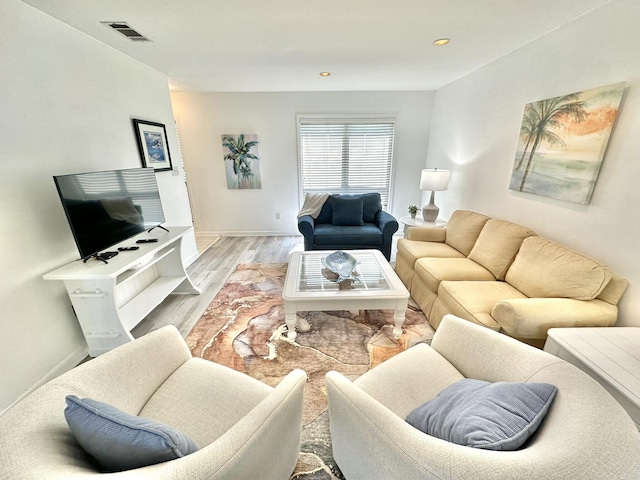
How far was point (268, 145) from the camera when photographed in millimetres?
4398

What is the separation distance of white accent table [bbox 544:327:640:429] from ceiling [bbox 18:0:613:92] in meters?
1.98

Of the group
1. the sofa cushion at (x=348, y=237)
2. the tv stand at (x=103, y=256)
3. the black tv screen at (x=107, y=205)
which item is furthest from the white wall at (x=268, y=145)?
the tv stand at (x=103, y=256)

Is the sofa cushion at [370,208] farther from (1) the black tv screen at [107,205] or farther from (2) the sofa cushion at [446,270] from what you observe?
(1) the black tv screen at [107,205]

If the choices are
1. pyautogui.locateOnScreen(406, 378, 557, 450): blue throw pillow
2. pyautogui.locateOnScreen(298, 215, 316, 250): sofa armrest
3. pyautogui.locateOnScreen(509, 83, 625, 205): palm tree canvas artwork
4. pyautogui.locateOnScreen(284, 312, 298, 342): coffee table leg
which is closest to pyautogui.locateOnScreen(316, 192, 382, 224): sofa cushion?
pyautogui.locateOnScreen(298, 215, 316, 250): sofa armrest

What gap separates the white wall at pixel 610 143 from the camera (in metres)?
1.53

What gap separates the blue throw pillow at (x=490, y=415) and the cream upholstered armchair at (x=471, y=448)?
33 millimetres

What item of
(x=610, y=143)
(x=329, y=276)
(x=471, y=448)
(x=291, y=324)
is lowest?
(x=291, y=324)

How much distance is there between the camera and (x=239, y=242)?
449 cm

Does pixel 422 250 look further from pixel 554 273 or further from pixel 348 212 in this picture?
pixel 348 212

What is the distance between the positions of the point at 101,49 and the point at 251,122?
2.22 meters

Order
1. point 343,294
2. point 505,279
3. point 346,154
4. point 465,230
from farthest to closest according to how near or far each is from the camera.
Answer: point 346,154, point 465,230, point 505,279, point 343,294

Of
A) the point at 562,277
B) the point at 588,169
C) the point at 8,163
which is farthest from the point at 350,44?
the point at 8,163

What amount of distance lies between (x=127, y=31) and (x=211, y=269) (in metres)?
2.46

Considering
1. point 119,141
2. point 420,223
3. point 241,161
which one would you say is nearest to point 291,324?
point 420,223
